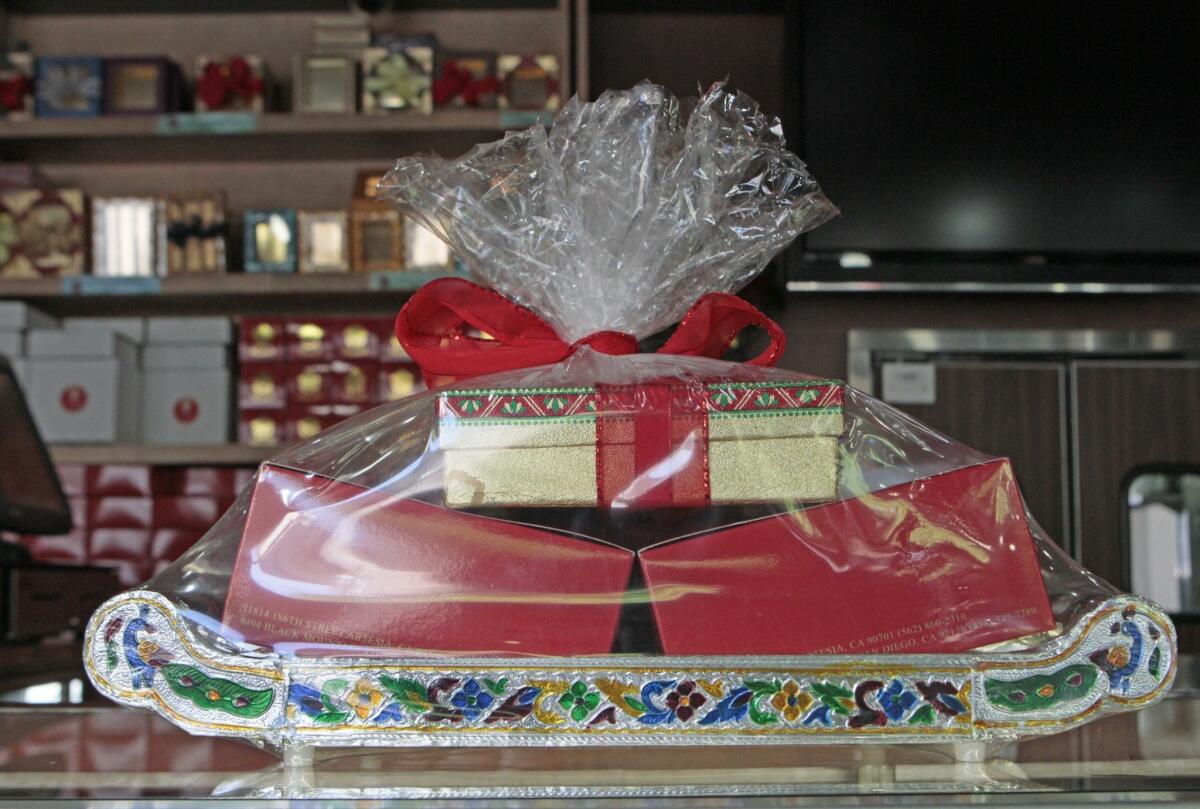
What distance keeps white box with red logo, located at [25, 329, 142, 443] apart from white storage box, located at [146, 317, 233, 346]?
7 centimetres

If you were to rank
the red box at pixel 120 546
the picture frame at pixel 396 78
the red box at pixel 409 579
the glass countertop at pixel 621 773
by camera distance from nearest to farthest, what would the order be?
the glass countertop at pixel 621 773, the red box at pixel 409 579, the red box at pixel 120 546, the picture frame at pixel 396 78

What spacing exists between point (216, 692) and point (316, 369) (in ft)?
5.78

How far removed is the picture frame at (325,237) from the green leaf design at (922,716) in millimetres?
1926

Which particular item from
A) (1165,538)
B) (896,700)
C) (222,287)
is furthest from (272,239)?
(896,700)

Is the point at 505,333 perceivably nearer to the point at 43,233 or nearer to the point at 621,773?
the point at 621,773

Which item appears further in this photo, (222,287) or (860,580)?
(222,287)

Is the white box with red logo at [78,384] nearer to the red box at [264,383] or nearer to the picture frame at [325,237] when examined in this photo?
the red box at [264,383]

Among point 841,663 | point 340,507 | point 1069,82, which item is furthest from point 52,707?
point 1069,82

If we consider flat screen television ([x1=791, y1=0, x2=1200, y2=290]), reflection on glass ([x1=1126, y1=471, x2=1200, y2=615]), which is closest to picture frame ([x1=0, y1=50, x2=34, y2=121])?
flat screen television ([x1=791, y1=0, x2=1200, y2=290])

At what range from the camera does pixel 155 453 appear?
2104mm

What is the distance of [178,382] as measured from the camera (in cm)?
219

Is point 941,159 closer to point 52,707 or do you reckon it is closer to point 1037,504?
point 1037,504

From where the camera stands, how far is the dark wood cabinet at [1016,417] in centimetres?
217

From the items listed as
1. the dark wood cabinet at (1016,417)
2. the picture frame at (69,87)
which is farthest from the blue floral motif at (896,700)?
the picture frame at (69,87)
